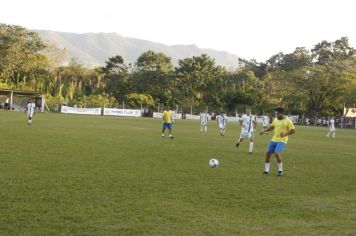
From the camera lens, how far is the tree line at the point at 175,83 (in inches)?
3194

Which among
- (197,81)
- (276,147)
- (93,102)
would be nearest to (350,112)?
(197,81)

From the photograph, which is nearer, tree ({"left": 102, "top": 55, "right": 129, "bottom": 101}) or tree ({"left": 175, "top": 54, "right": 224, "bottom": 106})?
tree ({"left": 175, "top": 54, "right": 224, "bottom": 106})

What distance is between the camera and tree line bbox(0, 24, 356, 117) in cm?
8112

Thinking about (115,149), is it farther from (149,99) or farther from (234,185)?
(149,99)

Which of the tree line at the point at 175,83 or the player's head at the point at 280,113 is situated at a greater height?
the tree line at the point at 175,83

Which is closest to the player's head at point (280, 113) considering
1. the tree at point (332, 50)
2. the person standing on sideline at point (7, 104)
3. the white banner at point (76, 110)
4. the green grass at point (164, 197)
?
the green grass at point (164, 197)

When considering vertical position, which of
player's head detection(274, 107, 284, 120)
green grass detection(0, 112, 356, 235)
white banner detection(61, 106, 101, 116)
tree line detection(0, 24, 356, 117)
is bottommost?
green grass detection(0, 112, 356, 235)

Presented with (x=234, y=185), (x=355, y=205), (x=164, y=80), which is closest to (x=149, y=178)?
(x=234, y=185)

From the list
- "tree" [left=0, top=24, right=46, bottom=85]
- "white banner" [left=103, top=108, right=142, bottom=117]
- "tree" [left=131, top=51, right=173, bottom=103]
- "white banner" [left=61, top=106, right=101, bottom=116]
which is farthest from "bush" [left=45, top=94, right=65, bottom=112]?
"tree" [left=131, top=51, right=173, bottom=103]

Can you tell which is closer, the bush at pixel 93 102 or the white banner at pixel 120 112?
the white banner at pixel 120 112

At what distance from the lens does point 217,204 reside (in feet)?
28.2

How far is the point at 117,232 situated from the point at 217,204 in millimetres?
2575

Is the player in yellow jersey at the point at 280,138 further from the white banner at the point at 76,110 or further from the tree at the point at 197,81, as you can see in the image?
the tree at the point at 197,81

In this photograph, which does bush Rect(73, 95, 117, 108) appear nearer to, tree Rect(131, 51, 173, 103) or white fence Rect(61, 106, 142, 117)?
white fence Rect(61, 106, 142, 117)
